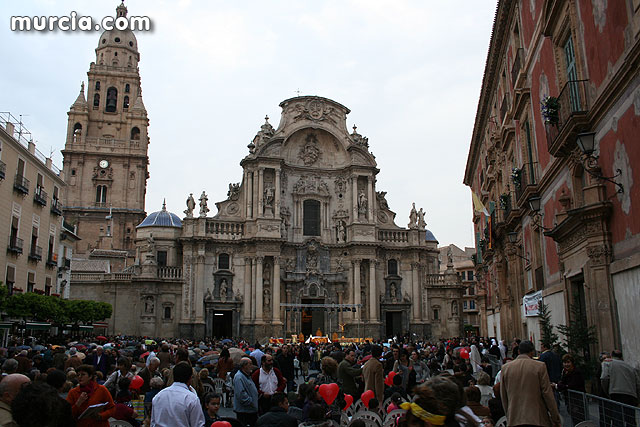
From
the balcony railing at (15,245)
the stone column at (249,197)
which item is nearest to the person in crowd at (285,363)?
the balcony railing at (15,245)

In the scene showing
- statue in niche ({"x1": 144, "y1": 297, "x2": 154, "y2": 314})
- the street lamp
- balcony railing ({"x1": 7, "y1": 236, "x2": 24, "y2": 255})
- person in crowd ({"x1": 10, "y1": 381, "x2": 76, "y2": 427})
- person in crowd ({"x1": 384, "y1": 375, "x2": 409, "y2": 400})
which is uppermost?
balcony railing ({"x1": 7, "y1": 236, "x2": 24, "y2": 255})

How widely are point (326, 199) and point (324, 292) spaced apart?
26.1 ft

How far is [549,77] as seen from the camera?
1702cm

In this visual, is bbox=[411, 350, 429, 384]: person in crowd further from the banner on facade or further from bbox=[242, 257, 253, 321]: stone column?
bbox=[242, 257, 253, 321]: stone column

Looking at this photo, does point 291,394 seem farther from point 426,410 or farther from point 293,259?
point 293,259

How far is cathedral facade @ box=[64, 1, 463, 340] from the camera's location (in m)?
42.7

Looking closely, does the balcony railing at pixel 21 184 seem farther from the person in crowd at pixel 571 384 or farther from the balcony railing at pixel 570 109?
the person in crowd at pixel 571 384

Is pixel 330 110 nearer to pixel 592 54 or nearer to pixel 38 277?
pixel 38 277

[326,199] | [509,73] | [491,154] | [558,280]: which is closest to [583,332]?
[558,280]

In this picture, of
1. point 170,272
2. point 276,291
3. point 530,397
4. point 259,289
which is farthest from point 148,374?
point 170,272

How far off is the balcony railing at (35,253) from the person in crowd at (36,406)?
30.2 metres

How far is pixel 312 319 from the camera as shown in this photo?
45.3 m

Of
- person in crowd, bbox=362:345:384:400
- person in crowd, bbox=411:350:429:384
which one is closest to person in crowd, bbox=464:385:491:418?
person in crowd, bbox=362:345:384:400

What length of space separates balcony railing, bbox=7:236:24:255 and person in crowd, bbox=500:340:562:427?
28559 mm
